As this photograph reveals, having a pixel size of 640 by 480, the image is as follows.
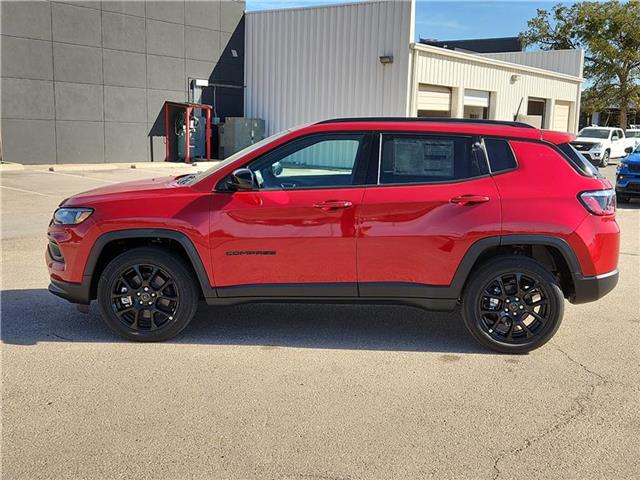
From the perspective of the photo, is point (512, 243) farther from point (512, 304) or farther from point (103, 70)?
point (103, 70)

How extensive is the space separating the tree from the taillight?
44.0m

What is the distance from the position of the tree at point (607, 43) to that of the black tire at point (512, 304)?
44.5m

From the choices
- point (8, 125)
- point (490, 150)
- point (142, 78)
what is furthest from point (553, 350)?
point (142, 78)

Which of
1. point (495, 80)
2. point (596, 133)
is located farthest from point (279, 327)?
point (596, 133)

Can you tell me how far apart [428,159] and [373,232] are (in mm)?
737

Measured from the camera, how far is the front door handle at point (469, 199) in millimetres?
4891

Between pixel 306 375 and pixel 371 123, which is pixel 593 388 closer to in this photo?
pixel 306 375

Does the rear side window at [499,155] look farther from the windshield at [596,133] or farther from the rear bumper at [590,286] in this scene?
the windshield at [596,133]

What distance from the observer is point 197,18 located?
2522 cm

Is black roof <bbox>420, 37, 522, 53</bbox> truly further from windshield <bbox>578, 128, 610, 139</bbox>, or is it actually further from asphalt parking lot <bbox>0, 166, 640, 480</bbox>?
asphalt parking lot <bbox>0, 166, 640, 480</bbox>

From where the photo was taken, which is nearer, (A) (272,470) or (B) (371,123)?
(A) (272,470)

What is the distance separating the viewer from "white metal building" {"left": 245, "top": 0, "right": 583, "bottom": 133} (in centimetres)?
2323

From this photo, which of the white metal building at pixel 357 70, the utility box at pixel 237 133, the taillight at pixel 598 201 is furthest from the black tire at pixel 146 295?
the utility box at pixel 237 133

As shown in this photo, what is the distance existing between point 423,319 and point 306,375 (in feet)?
5.74
